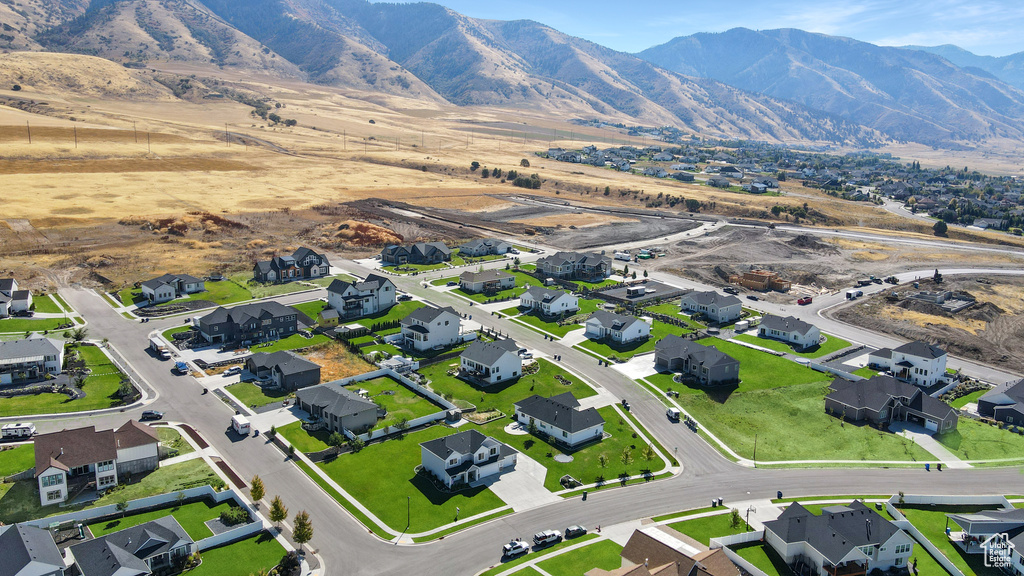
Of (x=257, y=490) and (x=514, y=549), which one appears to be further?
(x=257, y=490)

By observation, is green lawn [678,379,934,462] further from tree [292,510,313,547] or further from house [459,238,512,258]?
house [459,238,512,258]

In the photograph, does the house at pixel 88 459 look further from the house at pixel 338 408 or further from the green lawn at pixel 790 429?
the green lawn at pixel 790 429

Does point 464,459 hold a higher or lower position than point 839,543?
lower

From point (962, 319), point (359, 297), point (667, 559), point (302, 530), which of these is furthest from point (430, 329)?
point (962, 319)

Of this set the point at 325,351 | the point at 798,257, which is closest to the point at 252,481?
the point at 325,351

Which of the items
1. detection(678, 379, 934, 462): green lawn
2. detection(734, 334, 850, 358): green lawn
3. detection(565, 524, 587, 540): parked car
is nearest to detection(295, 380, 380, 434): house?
detection(565, 524, 587, 540): parked car

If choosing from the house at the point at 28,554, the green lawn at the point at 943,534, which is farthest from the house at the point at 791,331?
the house at the point at 28,554

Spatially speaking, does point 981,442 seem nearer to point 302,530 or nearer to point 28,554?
point 302,530
